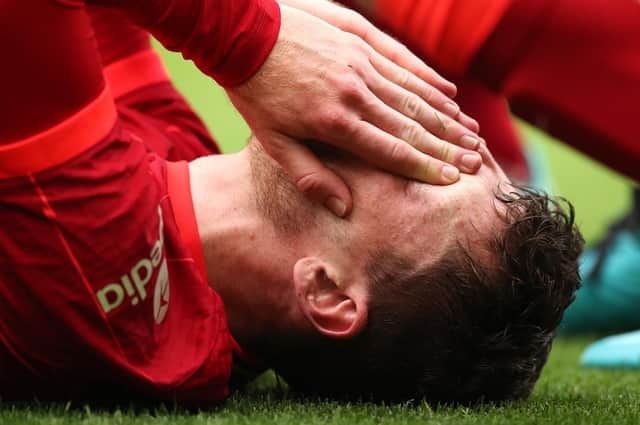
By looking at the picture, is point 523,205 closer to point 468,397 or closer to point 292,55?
point 468,397

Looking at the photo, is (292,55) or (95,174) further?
(292,55)

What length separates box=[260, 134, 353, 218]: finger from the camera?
5.79ft

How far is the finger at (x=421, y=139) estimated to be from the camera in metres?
1.74

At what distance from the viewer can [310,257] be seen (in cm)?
184

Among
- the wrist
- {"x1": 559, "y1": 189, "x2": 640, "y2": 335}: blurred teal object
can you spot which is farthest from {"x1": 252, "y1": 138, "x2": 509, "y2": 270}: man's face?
{"x1": 559, "y1": 189, "x2": 640, "y2": 335}: blurred teal object

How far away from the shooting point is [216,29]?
66.1 inches

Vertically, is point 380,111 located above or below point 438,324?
above

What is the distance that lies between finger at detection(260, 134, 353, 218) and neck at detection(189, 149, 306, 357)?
115mm

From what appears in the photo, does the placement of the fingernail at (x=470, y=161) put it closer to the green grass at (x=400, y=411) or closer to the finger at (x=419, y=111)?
the finger at (x=419, y=111)

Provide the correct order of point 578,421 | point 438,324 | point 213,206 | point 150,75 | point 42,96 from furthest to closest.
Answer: point 150,75, point 213,206, point 438,324, point 578,421, point 42,96

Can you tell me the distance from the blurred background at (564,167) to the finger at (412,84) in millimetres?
2789

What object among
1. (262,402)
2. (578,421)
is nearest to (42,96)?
(262,402)

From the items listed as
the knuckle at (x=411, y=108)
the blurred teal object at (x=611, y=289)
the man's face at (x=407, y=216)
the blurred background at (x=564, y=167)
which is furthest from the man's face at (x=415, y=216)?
the blurred background at (x=564, y=167)

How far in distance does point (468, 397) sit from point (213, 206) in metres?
0.57
